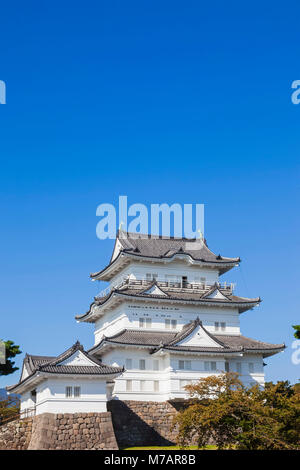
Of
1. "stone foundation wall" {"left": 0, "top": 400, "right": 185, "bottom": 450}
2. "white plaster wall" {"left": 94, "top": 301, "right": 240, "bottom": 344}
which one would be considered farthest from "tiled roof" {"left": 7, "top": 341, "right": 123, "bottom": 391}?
"white plaster wall" {"left": 94, "top": 301, "right": 240, "bottom": 344}

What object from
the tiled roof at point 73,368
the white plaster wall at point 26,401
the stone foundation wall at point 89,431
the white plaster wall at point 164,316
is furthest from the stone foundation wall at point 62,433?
the white plaster wall at point 164,316

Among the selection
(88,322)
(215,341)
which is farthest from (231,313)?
(88,322)

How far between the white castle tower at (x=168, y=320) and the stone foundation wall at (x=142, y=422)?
700mm

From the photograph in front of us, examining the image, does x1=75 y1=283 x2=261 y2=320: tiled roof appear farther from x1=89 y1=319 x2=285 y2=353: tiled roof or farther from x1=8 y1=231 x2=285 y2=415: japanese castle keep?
x1=89 y1=319 x2=285 y2=353: tiled roof

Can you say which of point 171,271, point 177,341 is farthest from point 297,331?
point 171,271

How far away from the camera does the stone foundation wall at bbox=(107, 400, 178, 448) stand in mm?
39406

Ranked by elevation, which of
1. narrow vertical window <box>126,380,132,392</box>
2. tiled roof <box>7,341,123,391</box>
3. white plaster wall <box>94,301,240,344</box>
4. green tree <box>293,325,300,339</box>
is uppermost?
white plaster wall <box>94,301,240,344</box>

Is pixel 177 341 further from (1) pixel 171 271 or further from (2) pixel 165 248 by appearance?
(2) pixel 165 248

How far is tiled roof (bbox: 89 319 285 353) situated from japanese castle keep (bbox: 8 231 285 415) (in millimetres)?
80

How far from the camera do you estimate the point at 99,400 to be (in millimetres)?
36469

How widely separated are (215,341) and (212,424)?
46.7ft

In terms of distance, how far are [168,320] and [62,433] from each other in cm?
1480

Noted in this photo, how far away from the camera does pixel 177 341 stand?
42.2 m

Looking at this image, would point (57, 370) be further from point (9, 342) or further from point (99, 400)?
point (9, 342)
